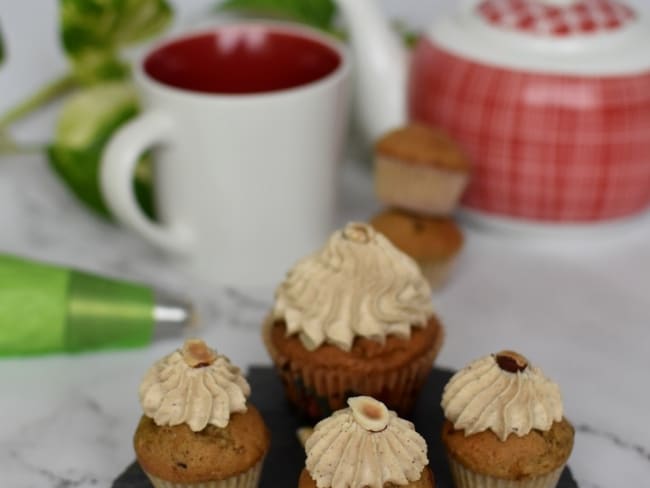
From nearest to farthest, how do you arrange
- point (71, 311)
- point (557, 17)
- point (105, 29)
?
point (71, 311) → point (557, 17) → point (105, 29)

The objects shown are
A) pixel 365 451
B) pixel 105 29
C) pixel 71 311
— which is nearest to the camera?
pixel 365 451

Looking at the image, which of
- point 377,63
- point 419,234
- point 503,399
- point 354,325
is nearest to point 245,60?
point 377,63

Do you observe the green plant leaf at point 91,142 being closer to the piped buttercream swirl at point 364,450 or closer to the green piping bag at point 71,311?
the green piping bag at point 71,311

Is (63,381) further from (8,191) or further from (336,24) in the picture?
(336,24)

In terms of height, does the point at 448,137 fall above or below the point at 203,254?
above

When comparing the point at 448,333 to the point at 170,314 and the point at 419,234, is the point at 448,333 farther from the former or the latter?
the point at 170,314

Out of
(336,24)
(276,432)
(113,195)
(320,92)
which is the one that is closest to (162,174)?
(113,195)

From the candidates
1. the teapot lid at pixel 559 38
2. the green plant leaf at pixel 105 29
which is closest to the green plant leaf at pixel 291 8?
the green plant leaf at pixel 105 29
